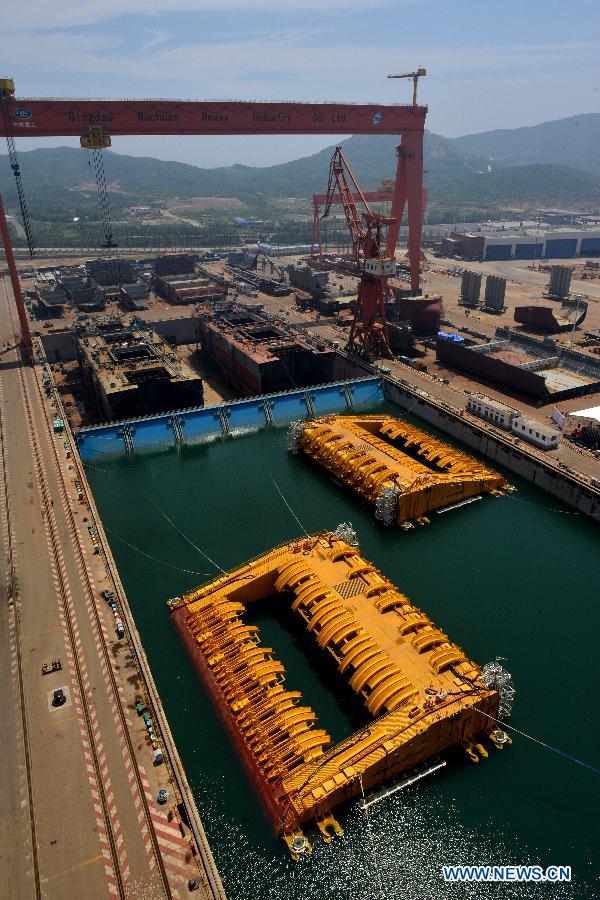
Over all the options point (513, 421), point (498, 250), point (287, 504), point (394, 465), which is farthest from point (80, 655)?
point (498, 250)

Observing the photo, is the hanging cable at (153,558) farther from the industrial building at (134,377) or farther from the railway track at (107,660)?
the industrial building at (134,377)

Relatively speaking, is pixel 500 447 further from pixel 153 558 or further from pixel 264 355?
pixel 153 558

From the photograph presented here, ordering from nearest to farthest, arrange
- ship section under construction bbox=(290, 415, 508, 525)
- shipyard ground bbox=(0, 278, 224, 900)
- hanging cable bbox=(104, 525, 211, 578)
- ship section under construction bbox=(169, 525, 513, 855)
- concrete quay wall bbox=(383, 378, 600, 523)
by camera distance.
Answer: shipyard ground bbox=(0, 278, 224, 900), ship section under construction bbox=(169, 525, 513, 855), hanging cable bbox=(104, 525, 211, 578), ship section under construction bbox=(290, 415, 508, 525), concrete quay wall bbox=(383, 378, 600, 523)

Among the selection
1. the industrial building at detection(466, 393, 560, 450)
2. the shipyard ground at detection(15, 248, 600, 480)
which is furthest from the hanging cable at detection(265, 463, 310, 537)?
the industrial building at detection(466, 393, 560, 450)

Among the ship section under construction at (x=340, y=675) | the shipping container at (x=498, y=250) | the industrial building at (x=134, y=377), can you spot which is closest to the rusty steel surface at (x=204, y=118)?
the industrial building at (x=134, y=377)

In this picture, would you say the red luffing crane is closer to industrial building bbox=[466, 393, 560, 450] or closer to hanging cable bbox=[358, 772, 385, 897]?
industrial building bbox=[466, 393, 560, 450]

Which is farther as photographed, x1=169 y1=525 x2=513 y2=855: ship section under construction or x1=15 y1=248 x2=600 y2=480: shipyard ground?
x1=15 y1=248 x2=600 y2=480: shipyard ground
